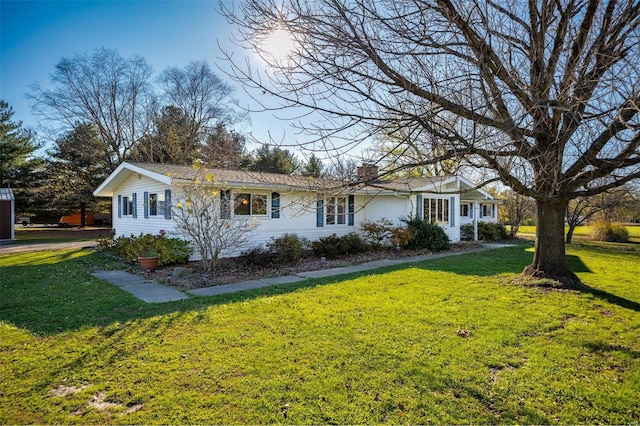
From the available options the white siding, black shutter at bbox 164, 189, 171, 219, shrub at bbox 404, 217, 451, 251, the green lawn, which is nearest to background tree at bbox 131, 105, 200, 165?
the white siding

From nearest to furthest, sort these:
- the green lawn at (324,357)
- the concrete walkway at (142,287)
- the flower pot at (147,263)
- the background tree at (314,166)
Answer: the green lawn at (324,357), the background tree at (314,166), the concrete walkway at (142,287), the flower pot at (147,263)

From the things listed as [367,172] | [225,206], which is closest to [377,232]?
[225,206]

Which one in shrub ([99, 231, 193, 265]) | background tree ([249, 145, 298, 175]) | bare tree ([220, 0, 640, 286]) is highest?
background tree ([249, 145, 298, 175])

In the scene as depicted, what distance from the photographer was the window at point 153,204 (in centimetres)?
1288

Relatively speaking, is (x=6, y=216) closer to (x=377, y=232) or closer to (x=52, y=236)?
(x=52, y=236)

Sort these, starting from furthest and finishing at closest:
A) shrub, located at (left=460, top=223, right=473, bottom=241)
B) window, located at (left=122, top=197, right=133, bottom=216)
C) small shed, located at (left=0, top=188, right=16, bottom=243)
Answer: shrub, located at (left=460, top=223, right=473, bottom=241), small shed, located at (left=0, top=188, right=16, bottom=243), window, located at (left=122, top=197, right=133, bottom=216)

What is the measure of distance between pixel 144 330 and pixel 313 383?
2.79 metres

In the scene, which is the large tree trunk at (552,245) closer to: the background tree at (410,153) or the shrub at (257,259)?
the background tree at (410,153)

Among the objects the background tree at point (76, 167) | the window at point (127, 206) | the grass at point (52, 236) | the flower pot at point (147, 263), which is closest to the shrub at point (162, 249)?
the flower pot at point (147, 263)

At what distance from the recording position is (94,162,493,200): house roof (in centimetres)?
486

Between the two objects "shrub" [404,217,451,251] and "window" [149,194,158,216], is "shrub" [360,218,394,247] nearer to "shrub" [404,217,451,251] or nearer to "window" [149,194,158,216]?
"shrub" [404,217,451,251]

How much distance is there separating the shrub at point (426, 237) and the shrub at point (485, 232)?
5797 mm

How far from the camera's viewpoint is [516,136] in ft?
15.3

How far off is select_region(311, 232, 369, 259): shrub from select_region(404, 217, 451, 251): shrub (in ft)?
9.35
